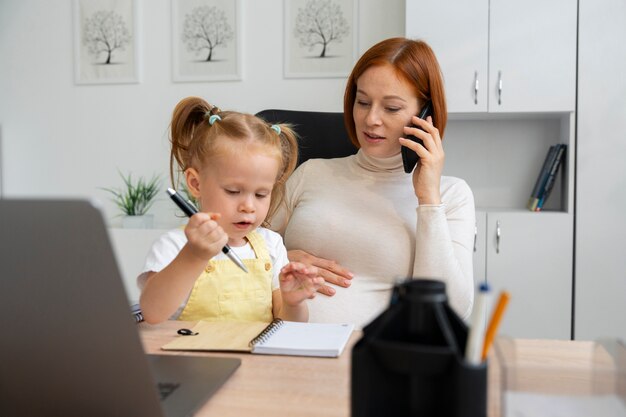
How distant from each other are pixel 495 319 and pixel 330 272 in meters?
1.16

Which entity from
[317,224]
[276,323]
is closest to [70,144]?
[317,224]

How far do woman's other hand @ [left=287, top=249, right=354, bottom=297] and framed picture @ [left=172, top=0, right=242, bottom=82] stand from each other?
6.15ft

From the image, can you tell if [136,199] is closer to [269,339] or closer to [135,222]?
[135,222]

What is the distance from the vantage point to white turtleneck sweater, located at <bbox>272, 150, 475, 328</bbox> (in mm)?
1512

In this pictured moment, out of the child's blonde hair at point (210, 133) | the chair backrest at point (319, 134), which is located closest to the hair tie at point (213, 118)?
the child's blonde hair at point (210, 133)

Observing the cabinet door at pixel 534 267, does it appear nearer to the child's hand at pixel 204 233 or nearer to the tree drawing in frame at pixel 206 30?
the tree drawing in frame at pixel 206 30

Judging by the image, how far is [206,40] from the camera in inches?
129

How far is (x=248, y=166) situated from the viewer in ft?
3.99

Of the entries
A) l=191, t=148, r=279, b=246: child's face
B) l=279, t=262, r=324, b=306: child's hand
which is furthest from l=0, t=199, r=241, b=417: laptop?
l=191, t=148, r=279, b=246: child's face

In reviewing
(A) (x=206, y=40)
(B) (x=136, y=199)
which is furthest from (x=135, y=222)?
(A) (x=206, y=40)

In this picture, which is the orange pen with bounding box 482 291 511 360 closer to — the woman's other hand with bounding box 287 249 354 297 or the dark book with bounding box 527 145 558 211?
the woman's other hand with bounding box 287 249 354 297

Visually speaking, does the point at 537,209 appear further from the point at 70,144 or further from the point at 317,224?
the point at 70,144

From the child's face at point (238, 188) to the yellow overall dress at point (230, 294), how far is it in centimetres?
8

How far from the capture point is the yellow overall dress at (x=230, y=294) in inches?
47.2
